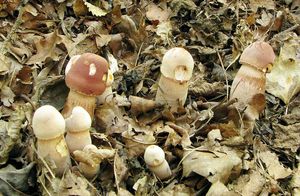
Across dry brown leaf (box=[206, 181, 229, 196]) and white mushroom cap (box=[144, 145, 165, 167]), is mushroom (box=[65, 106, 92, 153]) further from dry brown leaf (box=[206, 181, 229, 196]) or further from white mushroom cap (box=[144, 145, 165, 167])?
dry brown leaf (box=[206, 181, 229, 196])

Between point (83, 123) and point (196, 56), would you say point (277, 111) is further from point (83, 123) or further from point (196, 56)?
point (83, 123)

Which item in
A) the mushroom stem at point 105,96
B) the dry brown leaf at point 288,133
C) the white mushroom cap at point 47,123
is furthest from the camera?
the dry brown leaf at point 288,133

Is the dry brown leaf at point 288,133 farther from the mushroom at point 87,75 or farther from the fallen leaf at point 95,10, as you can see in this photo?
the fallen leaf at point 95,10

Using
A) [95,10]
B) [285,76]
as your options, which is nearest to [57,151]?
[95,10]

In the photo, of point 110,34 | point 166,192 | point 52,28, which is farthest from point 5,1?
point 166,192

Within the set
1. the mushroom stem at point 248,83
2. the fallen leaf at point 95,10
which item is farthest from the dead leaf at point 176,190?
the fallen leaf at point 95,10

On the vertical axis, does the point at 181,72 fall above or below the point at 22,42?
above

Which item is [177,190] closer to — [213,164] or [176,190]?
[176,190]
